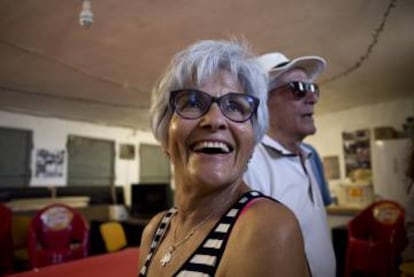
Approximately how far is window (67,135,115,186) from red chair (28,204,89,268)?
8.78ft

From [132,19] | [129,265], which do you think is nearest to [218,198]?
[129,265]

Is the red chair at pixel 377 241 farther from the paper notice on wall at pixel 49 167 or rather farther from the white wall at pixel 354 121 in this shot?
the paper notice on wall at pixel 49 167

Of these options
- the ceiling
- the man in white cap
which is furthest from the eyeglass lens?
the ceiling

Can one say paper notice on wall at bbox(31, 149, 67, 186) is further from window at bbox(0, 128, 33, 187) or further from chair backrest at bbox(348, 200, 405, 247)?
chair backrest at bbox(348, 200, 405, 247)

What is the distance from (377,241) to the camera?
2.86 meters

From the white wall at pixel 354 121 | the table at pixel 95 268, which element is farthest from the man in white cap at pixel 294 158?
the white wall at pixel 354 121

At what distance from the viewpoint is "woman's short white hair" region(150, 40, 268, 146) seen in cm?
78

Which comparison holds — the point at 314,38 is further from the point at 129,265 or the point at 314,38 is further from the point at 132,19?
the point at 129,265

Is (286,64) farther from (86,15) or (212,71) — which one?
(86,15)

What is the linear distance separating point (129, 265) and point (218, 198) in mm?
1272

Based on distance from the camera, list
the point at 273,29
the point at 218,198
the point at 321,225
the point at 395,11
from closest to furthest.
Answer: the point at 218,198, the point at 321,225, the point at 395,11, the point at 273,29

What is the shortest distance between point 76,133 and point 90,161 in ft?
1.68

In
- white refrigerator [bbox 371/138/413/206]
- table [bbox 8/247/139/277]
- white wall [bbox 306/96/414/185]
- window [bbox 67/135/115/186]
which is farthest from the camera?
window [bbox 67/135/115/186]

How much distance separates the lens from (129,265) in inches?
72.4
